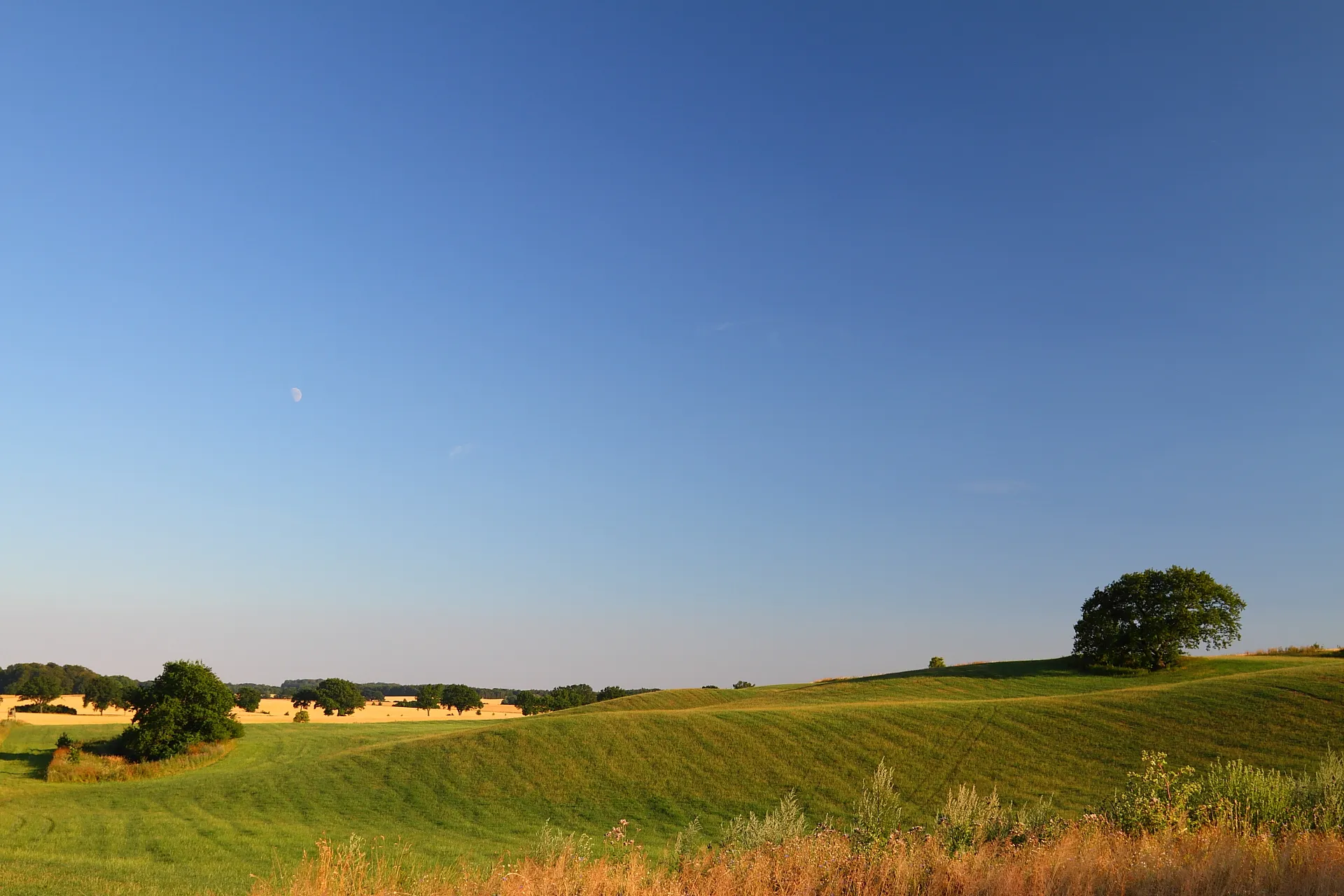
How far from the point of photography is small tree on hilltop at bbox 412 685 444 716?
15438 cm

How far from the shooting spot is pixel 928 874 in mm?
13781

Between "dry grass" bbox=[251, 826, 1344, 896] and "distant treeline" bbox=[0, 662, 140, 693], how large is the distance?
17735 cm

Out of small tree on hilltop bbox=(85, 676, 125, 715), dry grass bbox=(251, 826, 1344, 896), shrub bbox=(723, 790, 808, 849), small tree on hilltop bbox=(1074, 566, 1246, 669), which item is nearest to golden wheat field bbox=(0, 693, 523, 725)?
small tree on hilltop bbox=(85, 676, 125, 715)

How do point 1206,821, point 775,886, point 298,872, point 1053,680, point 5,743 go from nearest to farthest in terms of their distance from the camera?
point 775,886 < point 298,872 < point 1206,821 < point 1053,680 < point 5,743

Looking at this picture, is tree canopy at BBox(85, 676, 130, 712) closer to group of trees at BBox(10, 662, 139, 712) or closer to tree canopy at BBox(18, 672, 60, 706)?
group of trees at BBox(10, 662, 139, 712)

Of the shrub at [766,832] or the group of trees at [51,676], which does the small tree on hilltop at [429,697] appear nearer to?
the group of trees at [51,676]

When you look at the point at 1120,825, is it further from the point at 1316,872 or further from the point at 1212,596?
the point at 1212,596

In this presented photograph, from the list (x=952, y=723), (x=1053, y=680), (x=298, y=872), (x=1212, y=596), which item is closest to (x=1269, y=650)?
(x=1212, y=596)

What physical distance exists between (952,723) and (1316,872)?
3590 cm

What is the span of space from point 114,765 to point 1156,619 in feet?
276

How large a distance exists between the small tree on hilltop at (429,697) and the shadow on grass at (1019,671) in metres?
97.0

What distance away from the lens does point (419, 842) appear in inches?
1244

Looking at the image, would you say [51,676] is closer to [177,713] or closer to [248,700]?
[248,700]

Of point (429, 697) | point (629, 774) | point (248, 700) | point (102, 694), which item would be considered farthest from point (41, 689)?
point (629, 774)
